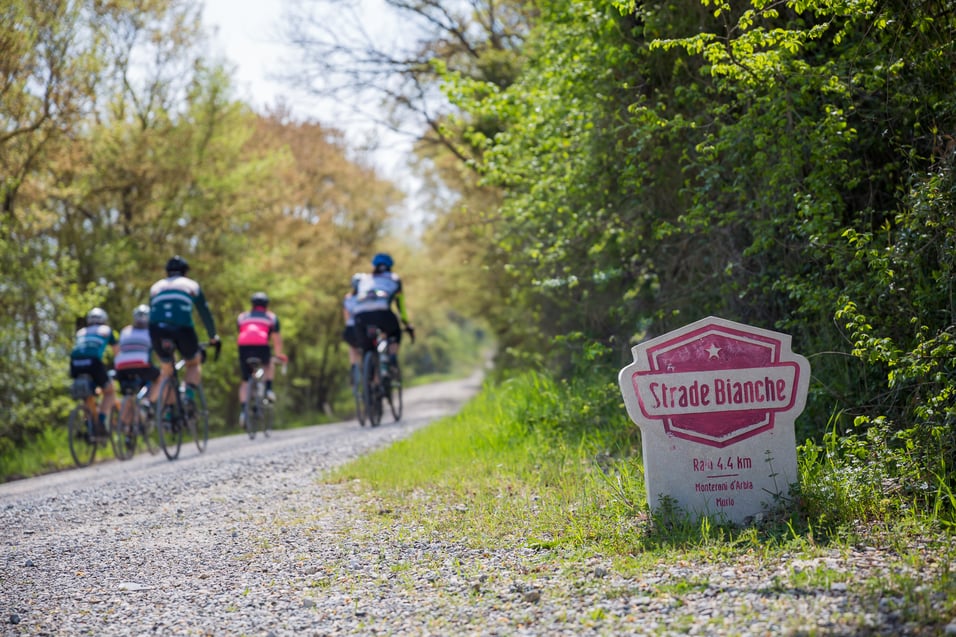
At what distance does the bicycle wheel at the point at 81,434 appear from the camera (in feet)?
39.4

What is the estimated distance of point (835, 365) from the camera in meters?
6.25

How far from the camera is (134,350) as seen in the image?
1242cm

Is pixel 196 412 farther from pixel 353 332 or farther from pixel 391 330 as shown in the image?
pixel 391 330

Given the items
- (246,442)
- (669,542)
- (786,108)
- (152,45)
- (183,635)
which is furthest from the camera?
(152,45)

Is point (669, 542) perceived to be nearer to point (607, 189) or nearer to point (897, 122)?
point (897, 122)

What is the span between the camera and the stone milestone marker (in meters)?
4.79

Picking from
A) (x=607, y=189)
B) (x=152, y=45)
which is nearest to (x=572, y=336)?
(x=607, y=189)

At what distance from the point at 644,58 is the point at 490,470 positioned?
4101 mm

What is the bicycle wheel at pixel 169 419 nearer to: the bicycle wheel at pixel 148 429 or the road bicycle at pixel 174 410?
the road bicycle at pixel 174 410

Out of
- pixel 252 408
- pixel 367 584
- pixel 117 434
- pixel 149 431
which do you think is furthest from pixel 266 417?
pixel 367 584

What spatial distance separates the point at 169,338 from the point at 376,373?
2930 millimetres

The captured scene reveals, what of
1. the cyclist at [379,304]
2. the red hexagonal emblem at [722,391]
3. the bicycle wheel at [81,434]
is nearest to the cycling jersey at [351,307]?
the cyclist at [379,304]

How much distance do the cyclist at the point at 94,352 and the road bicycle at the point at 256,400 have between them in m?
1.91

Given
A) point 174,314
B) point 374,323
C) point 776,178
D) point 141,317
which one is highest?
point 776,178
